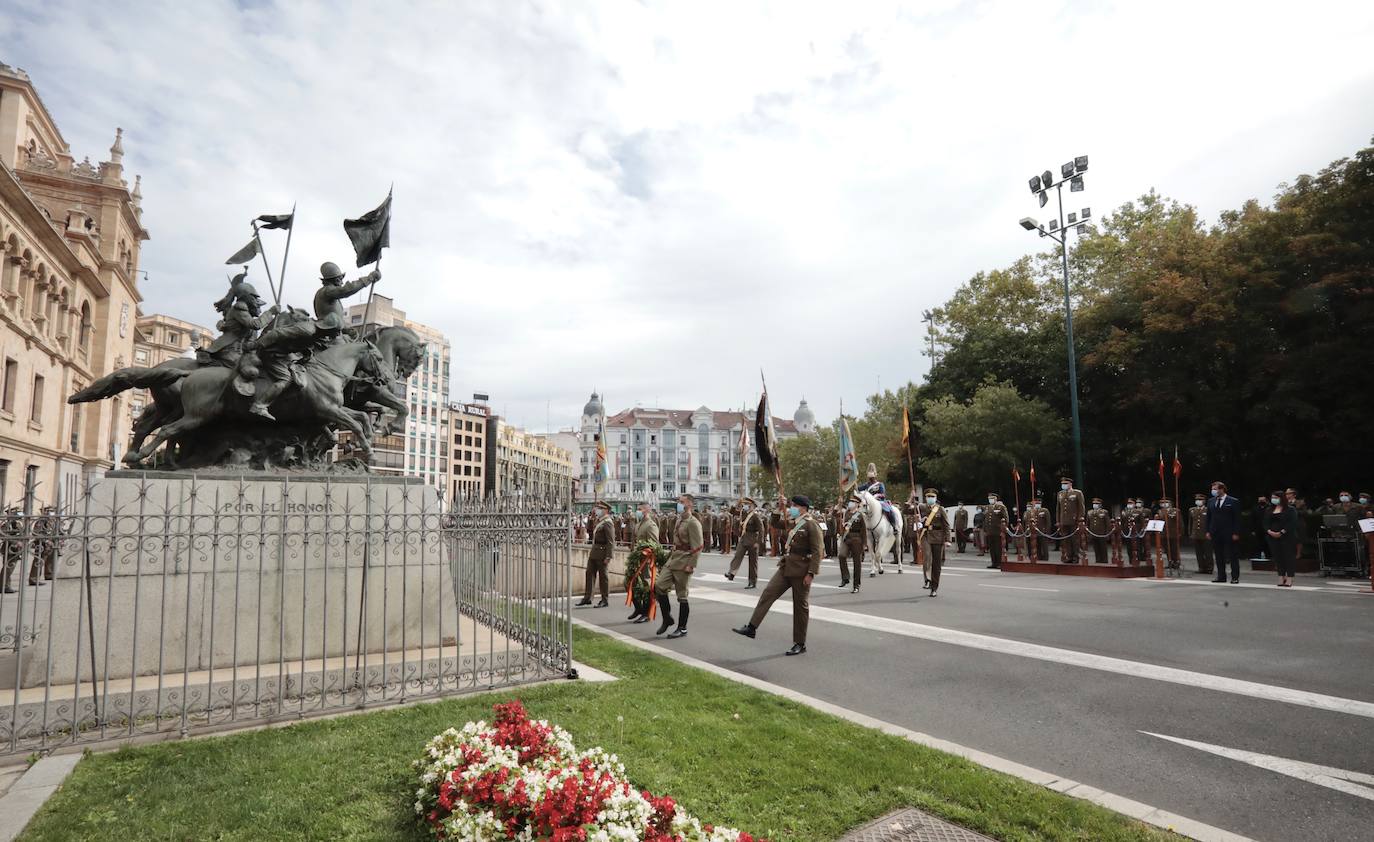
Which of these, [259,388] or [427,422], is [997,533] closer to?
[259,388]

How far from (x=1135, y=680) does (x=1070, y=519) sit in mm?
14282

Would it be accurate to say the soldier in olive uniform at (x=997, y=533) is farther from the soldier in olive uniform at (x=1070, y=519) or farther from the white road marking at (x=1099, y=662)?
the white road marking at (x=1099, y=662)

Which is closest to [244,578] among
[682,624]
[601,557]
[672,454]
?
[682,624]

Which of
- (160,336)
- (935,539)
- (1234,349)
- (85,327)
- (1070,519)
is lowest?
(935,539)

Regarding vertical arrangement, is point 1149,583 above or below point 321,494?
below

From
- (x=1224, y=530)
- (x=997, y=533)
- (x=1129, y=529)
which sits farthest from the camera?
(x=997, y=533)

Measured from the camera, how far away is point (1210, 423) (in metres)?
27.2

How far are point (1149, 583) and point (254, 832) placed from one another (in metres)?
16.5

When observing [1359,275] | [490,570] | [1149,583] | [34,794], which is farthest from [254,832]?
[1359,275]

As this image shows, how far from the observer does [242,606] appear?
7016 mm

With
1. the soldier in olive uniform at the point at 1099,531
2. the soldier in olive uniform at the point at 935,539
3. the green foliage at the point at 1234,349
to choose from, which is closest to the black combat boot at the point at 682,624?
the soldier in olive uniform at the point at 935,539

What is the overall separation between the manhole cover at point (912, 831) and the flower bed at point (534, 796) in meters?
0.91

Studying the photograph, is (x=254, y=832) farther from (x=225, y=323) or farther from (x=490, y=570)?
(x=225, y=323)

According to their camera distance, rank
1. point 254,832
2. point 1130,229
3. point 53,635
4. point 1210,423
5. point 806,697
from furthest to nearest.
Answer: point 1130,229 < point 1210,423 < point 806,697 < point 53,635 < point 254,832
